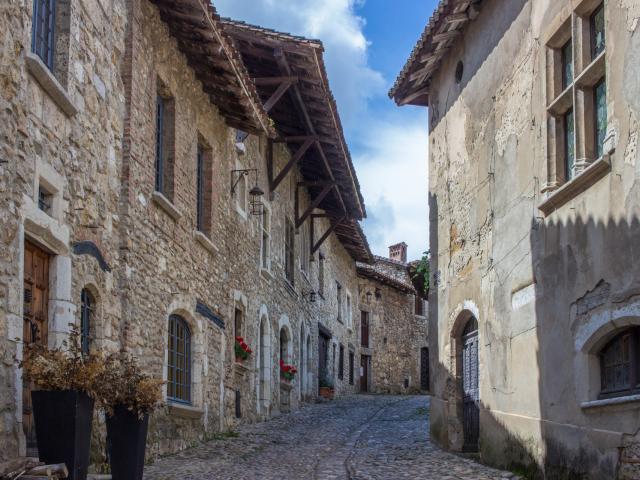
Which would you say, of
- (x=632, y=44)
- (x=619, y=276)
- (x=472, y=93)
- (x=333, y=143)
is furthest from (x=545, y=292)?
(x=333, y=143)

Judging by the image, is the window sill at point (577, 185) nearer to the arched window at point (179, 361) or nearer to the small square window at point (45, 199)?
the small square window at point (45, 199)

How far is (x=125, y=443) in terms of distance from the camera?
7695mm

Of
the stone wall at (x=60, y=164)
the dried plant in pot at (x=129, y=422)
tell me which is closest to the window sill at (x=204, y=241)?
the stone wall at (x=60, y=164)

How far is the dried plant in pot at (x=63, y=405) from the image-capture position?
6312mm

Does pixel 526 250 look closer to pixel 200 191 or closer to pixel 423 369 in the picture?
pixel 200 191

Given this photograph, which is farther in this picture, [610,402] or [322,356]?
[322,356]

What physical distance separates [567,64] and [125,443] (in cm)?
545

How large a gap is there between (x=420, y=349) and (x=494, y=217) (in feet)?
91.9

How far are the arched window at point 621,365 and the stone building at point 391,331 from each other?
25791 millimetres

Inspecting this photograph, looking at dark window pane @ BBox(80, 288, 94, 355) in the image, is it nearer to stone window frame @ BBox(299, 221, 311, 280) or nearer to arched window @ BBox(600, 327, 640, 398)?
arched window @ BBox(600, 327, 640, 398)

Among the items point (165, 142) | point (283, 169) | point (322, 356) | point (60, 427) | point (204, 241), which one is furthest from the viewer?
point (322, 356)

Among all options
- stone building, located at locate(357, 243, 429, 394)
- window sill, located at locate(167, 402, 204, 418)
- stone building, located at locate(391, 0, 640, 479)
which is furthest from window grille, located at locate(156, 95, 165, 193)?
stone building, located at locate(357, 243, 429, 394)

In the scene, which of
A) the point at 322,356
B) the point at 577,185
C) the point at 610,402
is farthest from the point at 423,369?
the point at 610,402

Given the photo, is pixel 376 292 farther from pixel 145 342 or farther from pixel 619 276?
pixel 619 276
